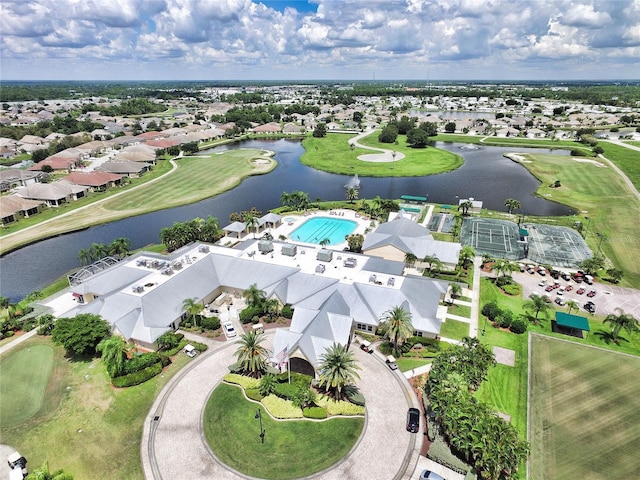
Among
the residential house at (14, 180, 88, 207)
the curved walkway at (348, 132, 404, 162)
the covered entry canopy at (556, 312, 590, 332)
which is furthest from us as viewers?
the curved walkway at (348, 132, 404, 162)

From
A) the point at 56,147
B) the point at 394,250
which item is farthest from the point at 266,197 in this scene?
the point at 56,147

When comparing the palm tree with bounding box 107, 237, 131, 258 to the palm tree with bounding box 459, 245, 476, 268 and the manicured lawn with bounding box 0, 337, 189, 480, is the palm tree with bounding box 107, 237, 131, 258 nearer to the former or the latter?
the manicured lawn with bounding box 0, 337, 189, 480

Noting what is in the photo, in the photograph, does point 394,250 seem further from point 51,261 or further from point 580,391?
point 51,261

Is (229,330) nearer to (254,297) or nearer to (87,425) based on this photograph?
(254,297)

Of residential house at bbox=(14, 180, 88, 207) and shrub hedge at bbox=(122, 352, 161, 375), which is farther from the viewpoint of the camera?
residential house at bbox=(14, 180, 88, 207)

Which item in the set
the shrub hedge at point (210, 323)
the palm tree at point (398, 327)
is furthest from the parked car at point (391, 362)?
the shrub hedge at point (210, 323)

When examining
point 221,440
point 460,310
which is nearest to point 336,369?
point 221,440

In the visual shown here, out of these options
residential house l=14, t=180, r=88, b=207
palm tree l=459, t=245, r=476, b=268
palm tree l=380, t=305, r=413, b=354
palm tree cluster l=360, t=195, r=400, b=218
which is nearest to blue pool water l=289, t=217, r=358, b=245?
palm tree cluster l=360, t=195, r=400, b=218
